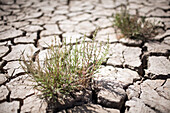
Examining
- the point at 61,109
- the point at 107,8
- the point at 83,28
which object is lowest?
the point at 61,109

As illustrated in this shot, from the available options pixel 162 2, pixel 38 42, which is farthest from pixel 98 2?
pixel 38 42

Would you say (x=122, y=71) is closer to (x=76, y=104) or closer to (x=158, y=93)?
(x=158, y=93)

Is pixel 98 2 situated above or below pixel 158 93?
above

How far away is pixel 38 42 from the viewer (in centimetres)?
223

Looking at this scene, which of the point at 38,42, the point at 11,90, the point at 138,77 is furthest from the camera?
the point at 38,42

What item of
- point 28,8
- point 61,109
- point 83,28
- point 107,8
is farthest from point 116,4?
point 61,109

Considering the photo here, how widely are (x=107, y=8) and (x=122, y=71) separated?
2209mm

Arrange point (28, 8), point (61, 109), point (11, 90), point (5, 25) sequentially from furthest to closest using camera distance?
point (28, 8) → point (5, 25) → point (11, 90) → point (61, 109)

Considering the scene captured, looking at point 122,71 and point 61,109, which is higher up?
point 122,71

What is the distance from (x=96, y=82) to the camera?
1520 millimetres

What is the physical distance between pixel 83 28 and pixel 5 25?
138 cm

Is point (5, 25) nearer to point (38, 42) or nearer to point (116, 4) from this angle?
point (38, 42)

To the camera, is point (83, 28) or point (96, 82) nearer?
point (96, 82)

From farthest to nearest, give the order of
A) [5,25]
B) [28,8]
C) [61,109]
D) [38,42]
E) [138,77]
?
[28,8] → [5,25] → [38,42] → [138,77] → [61,109]
